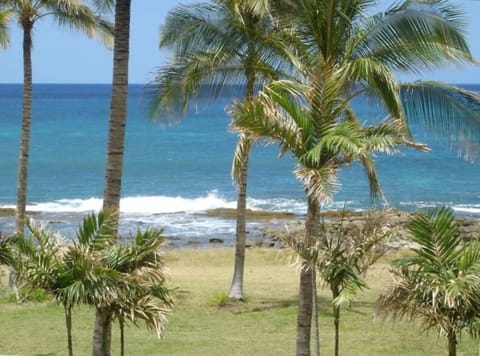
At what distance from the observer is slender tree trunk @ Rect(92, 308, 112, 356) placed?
38.5 ft

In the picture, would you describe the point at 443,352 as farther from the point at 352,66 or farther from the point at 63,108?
the point at 63,108

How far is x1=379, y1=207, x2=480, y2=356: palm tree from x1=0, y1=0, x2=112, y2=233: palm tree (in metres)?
11.8

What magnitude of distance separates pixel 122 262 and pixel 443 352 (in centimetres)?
679

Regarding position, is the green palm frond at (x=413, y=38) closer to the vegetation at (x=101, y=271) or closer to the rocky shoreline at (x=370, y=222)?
the rocky shoreline at (x=370, y=222)

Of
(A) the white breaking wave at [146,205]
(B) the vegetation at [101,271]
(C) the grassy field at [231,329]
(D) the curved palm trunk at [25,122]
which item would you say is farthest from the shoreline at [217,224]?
(B) the vegetation at [101,271]

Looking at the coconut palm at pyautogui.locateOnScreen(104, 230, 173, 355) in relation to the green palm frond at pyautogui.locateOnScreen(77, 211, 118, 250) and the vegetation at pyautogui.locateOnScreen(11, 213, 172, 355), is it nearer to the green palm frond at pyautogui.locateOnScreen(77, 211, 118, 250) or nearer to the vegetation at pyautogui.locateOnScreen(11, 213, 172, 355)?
the vegetation at pyautogui.locateOnScreen(11, 213, 172, 355)

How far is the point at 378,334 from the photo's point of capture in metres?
17.3

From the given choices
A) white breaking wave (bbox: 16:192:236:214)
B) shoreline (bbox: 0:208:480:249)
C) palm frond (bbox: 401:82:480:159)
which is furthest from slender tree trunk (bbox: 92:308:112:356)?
white breaking wave (bbox: 16:192:236:214)

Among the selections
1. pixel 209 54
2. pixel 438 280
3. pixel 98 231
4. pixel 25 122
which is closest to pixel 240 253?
pixel 209 54

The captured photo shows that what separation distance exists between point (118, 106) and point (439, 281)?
4.97m

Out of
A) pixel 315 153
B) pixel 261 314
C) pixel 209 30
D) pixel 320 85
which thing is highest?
pixel 209 30

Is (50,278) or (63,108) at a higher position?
(63,108)

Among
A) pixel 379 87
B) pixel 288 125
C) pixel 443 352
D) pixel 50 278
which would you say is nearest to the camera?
pixel 50 278

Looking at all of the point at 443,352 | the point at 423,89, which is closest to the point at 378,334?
the point at 443,352
